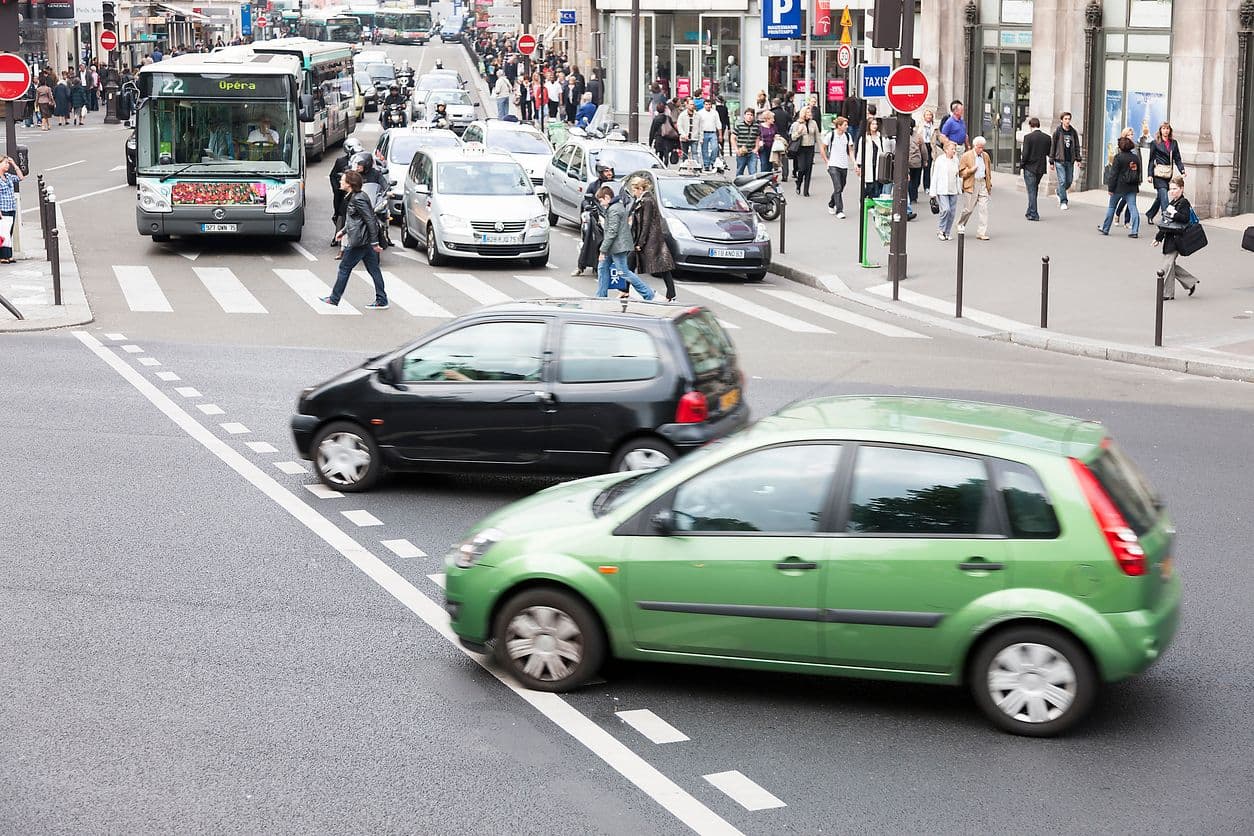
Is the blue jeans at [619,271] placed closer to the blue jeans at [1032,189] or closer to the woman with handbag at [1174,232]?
the woman with handbag at [1174,232]

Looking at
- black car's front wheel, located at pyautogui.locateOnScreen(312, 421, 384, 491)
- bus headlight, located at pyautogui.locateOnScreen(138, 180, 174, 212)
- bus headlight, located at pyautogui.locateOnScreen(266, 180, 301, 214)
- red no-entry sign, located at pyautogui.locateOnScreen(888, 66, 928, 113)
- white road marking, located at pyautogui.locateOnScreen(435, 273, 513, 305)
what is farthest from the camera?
bus headlight, located at pyautogui.locateOnScreen(266, 180, 301, 214)

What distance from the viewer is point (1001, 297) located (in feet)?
75.5

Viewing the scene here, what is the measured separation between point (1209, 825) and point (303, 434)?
24.9ft

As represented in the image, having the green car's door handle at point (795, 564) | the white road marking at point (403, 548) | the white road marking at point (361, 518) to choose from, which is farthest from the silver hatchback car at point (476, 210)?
the green car's door handle at point (795, 564)

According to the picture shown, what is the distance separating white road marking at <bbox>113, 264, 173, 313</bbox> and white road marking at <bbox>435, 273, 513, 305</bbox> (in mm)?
3990

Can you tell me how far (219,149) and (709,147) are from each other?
1555 cm

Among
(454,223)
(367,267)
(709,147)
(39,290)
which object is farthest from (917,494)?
(709,147)

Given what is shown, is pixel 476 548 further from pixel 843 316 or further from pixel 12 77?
pixel 12 77

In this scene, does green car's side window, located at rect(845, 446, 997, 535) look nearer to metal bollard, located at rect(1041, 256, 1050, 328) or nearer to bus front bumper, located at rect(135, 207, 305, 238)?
metal bollard, located at rect(1041, 256, 1050, 328)

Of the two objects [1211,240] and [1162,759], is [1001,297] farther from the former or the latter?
[1162,759]

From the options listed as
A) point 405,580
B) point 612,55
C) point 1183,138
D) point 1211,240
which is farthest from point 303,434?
point 612,55

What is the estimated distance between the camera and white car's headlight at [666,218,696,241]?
2548 centimetres

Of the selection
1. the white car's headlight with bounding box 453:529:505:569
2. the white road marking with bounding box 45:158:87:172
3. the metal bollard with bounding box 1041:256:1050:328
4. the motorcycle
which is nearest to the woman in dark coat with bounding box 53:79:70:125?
the white road marking with bounding box 45:158:87:172

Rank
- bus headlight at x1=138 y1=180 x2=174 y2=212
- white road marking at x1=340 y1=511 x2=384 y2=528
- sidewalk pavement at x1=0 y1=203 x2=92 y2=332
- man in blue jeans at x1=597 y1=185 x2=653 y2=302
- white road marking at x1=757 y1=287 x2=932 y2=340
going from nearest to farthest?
1. white road marking at x1=340 y1=511 x2=384 y2=528
2. sidewalk pavement at x1=0 y1=203 x2=92 y2=332
3. white road marking at x1=757 y1=287 x2=932 y2=340
4. man in blue jeans at x1=597 y1=185 x2=653 y2=302
5. bus headlight at x1=138 y1=180 x2=174 y2=212
